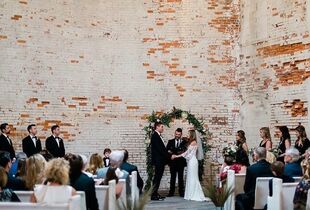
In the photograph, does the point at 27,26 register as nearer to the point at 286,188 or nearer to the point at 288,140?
the point at 288,140

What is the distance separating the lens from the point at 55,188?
503cm

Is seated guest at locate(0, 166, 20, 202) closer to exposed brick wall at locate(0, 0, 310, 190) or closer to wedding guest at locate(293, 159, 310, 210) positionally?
wedding guest at locate(293, 159, 310, 210)

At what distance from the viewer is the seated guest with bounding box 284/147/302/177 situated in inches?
309

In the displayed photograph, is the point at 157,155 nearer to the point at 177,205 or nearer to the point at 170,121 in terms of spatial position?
the point at 177,205

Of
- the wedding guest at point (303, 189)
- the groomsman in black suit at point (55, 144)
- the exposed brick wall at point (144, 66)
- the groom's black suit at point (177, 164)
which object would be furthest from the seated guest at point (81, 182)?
the groom's black suit at point (177, 164)

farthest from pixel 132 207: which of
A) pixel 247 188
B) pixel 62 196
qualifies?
pixel 247 188

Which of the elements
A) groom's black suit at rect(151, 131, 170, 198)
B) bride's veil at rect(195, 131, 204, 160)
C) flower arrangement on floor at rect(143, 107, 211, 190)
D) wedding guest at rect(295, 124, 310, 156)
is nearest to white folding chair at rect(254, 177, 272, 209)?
wedding guest at rect(295, 124, 310, 156)

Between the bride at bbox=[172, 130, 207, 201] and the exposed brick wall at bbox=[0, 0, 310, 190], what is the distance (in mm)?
1287

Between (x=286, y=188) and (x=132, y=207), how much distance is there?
7.86 ft

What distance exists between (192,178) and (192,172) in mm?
134

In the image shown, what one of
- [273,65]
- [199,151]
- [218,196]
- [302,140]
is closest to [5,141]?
[199,151]

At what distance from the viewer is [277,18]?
12.8 meters

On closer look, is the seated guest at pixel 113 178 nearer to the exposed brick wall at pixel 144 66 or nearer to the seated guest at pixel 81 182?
the seated guest at pixel 81 182

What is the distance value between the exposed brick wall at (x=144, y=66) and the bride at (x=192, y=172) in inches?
50.7
